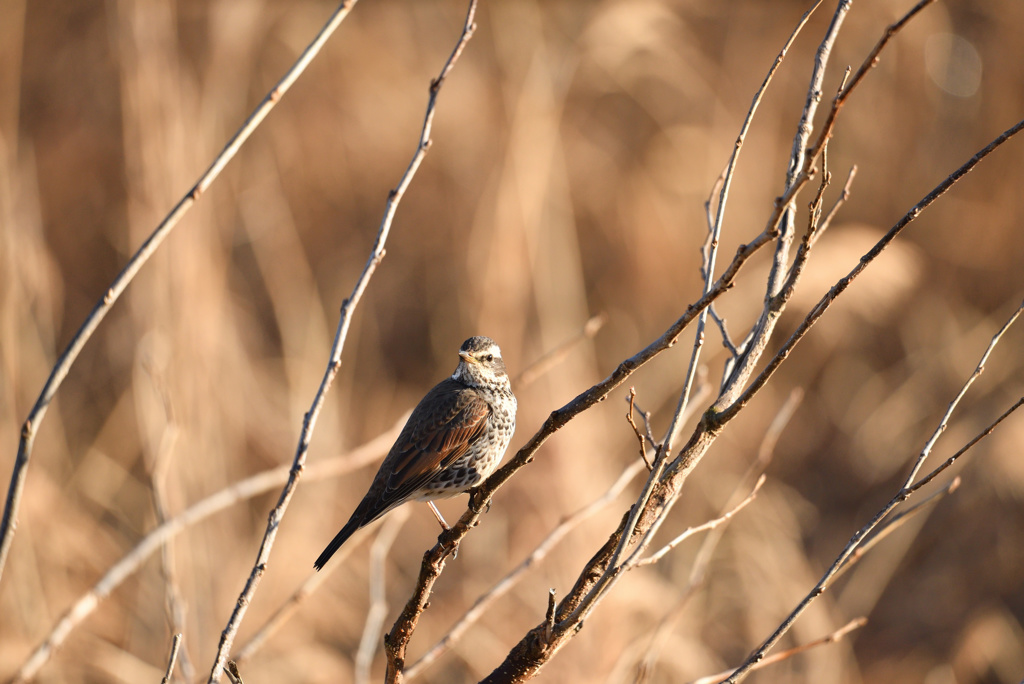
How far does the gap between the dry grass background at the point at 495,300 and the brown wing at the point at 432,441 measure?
6.64ft

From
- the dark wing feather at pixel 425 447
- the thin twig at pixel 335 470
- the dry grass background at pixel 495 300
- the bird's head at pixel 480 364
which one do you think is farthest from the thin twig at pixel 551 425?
the dry grass background at pixel 495 300

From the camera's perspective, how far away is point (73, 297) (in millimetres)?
8398

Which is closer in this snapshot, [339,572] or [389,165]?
[339,572]

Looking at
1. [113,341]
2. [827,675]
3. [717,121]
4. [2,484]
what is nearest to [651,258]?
[717,121]

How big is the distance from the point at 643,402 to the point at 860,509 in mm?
2454

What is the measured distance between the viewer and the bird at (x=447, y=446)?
3.33m

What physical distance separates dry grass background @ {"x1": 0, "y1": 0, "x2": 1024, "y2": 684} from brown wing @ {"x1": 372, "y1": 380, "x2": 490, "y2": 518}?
6.64 ft

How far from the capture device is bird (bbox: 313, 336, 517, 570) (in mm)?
3328

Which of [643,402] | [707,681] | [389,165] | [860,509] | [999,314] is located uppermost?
[389,165]

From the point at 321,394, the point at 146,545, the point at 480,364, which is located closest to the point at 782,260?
the point at 321,394

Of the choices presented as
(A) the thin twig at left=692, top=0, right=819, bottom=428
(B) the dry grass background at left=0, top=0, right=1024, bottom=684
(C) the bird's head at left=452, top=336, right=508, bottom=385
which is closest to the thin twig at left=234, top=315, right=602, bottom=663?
(A) the thin twig at left=692, top=0, right=819, bottom=428

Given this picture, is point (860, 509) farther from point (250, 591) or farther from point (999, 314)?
point (250, 591)

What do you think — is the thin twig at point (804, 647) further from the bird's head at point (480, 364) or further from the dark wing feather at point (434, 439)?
the bird's head at point (480, 364)

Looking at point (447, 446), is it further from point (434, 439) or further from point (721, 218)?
point (721, 218)
